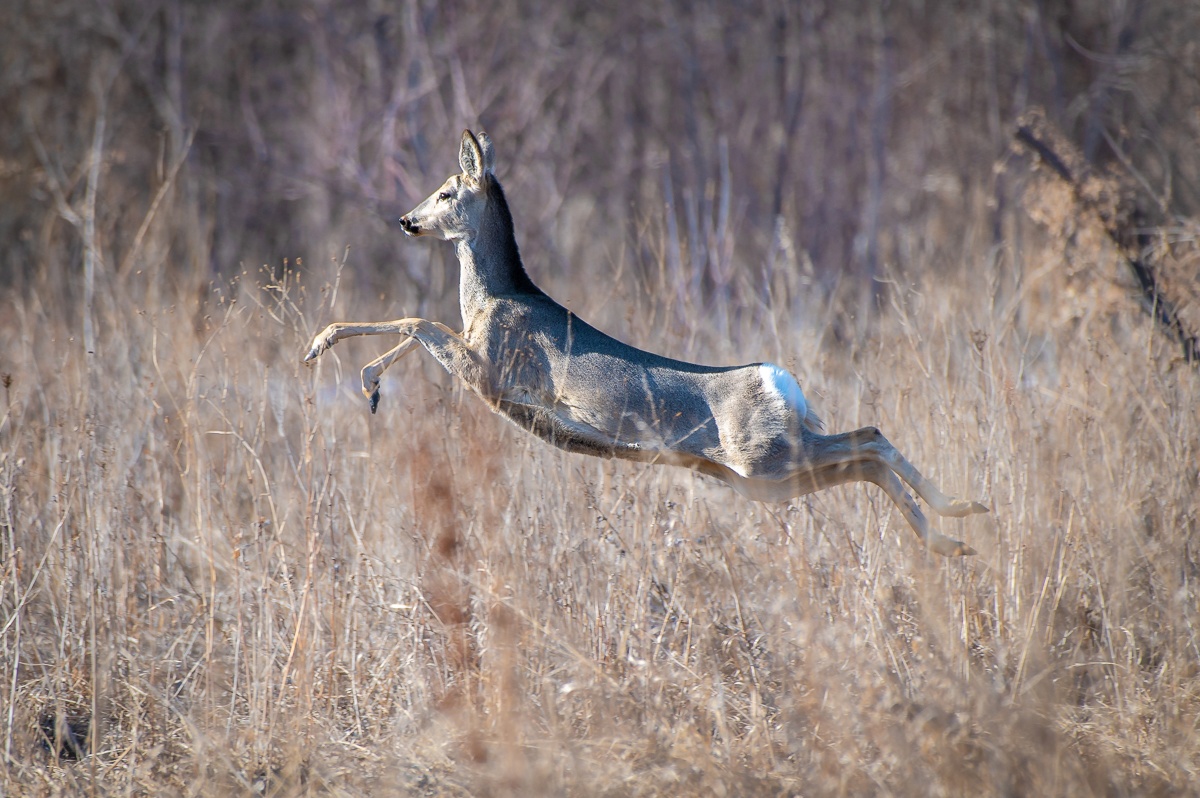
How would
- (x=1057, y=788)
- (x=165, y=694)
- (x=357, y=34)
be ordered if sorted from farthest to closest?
(x=357, y=34), (x=165, y=694), (x=1057, y=788)

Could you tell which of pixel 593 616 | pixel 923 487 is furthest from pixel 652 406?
pixel 923 487

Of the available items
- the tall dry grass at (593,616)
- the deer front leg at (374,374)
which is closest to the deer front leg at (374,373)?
the deer front leg at (374,374)

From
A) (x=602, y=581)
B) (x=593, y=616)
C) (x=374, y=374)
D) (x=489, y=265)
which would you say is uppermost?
(x=489, y=265)

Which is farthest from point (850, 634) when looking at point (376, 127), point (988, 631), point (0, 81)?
point (0, 81)

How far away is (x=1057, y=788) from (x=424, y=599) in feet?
8.33

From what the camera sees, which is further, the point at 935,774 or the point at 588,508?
the point at 588,508

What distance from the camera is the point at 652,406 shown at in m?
4.69

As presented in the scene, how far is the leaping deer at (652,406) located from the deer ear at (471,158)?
2.32 ft

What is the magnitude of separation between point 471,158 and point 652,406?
1.57 m

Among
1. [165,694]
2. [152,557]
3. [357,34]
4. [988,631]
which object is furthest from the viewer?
[357,34]

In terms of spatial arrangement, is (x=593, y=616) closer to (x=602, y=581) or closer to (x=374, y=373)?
(x=602, y=581)

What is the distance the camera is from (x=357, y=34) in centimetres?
1475

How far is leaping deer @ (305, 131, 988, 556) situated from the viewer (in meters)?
4.66

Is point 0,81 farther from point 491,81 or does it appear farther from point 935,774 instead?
point 935,774
